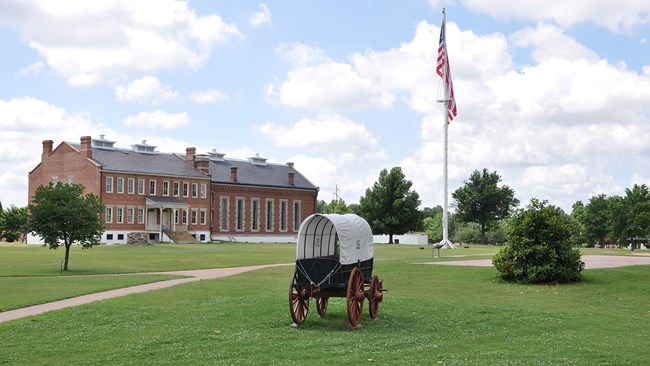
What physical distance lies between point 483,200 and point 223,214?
34.3 metres

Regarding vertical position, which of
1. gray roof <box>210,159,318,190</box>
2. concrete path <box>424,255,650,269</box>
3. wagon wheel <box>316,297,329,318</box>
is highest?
gray roof <box>210,159,318,190</box>

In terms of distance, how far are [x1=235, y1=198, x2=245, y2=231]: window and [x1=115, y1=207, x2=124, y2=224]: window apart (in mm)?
17906

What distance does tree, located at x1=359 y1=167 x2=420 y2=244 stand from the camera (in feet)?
315

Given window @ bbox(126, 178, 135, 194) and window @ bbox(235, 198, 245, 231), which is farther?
window @ bbox(235, 198, 245, 231)

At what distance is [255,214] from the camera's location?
96.2 metres

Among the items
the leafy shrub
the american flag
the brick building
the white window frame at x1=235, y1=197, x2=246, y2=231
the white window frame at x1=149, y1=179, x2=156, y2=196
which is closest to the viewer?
the leafy shrub

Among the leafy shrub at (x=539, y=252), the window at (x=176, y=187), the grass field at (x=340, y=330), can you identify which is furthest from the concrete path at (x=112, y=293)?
the window at (x=176, y=187)

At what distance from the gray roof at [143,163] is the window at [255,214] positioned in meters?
9.34

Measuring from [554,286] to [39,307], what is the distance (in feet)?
58.7

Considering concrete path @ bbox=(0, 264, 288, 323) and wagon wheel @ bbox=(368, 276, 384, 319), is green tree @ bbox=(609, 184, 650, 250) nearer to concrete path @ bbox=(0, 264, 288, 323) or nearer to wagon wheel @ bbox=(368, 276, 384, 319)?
concrete path @ bbox=(0, 264, 288, 323)

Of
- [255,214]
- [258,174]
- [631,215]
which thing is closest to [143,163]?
[255,214]

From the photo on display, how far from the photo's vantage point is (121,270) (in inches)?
1449

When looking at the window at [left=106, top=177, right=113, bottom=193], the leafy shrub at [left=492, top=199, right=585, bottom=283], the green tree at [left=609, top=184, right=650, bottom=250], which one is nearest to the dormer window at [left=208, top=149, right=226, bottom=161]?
the window at [left=106, top=177, right=113, bottom=193]

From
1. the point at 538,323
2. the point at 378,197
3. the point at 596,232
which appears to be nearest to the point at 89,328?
the point at 538,323
